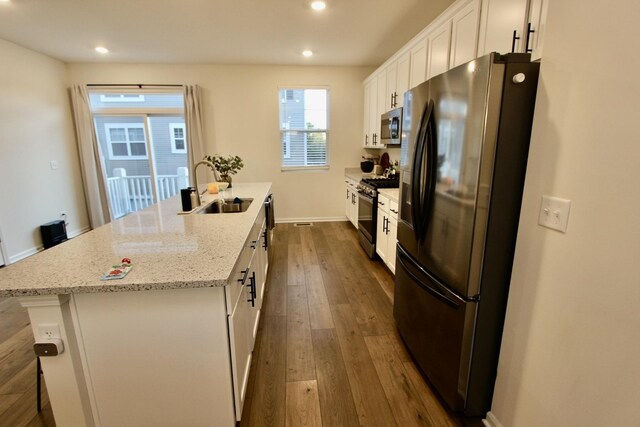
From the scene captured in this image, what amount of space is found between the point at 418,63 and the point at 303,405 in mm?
3039

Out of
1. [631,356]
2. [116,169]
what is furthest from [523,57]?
[116,169]

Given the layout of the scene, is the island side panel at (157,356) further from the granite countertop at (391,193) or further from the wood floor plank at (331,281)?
the granite countertop at (391,193)

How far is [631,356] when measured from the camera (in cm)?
87

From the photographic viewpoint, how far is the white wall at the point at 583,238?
0.89 m

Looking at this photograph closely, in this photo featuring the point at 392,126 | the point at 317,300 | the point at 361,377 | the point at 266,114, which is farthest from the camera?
the point at 266,114

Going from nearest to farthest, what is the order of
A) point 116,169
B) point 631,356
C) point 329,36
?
point 631,356 < point 329,36 < point 116,169

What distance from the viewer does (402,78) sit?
11.0 ft

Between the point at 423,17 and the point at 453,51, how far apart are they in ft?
3.75

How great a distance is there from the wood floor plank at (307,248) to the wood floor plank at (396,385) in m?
1.59

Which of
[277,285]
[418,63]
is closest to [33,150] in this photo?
[277,285]

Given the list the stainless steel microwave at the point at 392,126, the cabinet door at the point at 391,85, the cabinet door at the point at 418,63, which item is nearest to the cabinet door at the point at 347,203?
the stainless steel microwave at the point at 392,126

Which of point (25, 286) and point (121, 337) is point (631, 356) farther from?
point (25, 286)

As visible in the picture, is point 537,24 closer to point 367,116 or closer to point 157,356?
point 157,356

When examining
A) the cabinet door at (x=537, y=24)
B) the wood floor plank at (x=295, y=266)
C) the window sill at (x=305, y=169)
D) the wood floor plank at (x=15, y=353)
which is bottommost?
the wood floor plank at (x=15, y=353)
